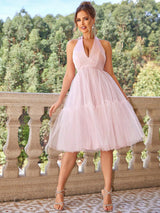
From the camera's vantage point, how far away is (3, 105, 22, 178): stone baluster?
93.0 inches

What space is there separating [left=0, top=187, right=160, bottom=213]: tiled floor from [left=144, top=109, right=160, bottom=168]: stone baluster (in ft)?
1.04

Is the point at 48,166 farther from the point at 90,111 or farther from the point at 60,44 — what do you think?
the point at 60,44

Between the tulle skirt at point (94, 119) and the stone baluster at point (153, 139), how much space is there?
1.92 feet

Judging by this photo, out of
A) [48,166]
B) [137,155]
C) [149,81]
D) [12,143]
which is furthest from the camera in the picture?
[149,81]

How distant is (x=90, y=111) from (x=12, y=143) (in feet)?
2.23

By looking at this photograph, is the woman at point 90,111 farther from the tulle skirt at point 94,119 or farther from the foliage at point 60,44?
the foliage at point 60,44

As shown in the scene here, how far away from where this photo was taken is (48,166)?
8.31ft

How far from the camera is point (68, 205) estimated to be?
2332mm

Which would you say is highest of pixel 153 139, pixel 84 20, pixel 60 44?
pixel 60 44

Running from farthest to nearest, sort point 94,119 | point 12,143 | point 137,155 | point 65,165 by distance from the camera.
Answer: point 137,155 < point 12,143 < point 65,165 < point 94,119

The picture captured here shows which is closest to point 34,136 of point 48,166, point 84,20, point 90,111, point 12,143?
point 12,143

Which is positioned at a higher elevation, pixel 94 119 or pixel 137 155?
pixel 94 119

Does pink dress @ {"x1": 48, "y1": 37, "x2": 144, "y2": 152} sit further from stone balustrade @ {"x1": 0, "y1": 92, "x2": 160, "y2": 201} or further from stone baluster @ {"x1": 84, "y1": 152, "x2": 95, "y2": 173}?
stone baluster @ {"x1": 84, "y1": 152, "x2": 95, "y2": 173}

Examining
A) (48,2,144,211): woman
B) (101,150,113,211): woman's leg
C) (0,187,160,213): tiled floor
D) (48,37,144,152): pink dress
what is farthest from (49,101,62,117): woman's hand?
(0,187,160,213): tiled floor
